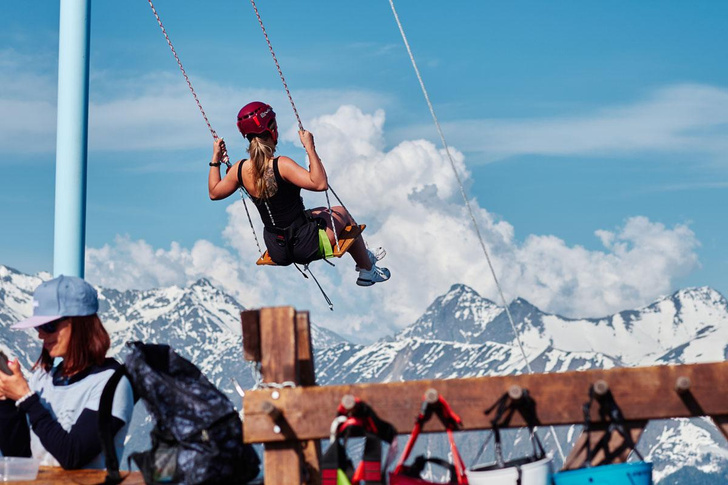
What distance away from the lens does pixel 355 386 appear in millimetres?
5266

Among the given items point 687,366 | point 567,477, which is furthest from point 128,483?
point 687,366

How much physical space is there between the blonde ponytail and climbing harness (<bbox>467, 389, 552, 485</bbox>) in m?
6.53

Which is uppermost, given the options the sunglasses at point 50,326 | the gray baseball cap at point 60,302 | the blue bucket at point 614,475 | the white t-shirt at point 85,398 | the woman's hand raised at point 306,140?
the woman's hand raised at point 306,140

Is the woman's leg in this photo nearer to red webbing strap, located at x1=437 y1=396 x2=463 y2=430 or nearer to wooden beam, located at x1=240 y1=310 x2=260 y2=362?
wooden beam, located at x1=240 y1=310 x2=260 y2=362

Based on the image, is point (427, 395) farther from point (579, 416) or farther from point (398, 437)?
point (579, 416)

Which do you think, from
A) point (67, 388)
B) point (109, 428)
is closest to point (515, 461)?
point (109, 428)

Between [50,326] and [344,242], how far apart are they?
6.86 m

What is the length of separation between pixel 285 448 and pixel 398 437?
54 centimetres

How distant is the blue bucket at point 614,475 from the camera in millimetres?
4984

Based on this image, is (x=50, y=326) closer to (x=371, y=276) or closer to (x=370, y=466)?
(x=370, y=466)

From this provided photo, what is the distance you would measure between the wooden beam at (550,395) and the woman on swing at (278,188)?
19.0ft

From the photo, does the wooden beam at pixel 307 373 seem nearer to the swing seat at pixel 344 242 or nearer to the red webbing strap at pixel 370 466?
the red webbing strap at pixel 370 466

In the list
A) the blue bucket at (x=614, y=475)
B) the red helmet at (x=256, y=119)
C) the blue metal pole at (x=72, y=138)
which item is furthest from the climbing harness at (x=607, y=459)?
the red helmet at (x=256, y=119)

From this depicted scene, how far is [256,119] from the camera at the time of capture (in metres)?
11.0
